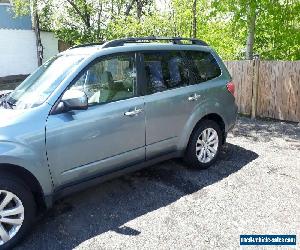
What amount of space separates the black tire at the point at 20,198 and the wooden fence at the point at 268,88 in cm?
609

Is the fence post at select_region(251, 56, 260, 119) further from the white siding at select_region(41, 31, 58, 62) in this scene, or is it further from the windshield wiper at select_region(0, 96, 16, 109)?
the white siding at select_region(41, 31, 58, 62)

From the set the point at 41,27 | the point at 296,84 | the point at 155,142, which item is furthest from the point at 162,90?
the point at 41,27

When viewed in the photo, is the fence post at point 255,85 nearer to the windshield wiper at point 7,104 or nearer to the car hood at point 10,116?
the windshield wiper at point 7,104

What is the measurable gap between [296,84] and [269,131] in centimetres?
132

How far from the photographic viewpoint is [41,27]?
2002 centimetres

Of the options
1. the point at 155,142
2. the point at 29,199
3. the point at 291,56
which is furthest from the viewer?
the point at 291,56

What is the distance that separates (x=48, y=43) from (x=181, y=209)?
18.9 meters

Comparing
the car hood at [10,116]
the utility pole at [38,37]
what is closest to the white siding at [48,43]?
the utility pole at [38,37]

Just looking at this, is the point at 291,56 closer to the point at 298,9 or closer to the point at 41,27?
the point at 298,9

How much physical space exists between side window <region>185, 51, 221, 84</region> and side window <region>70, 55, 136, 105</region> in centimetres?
100

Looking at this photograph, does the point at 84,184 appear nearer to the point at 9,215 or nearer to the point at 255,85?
the point at 9,215

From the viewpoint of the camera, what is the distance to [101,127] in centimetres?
354

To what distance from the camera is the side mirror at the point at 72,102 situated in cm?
325

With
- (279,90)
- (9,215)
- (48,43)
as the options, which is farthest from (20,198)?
(48,43)
